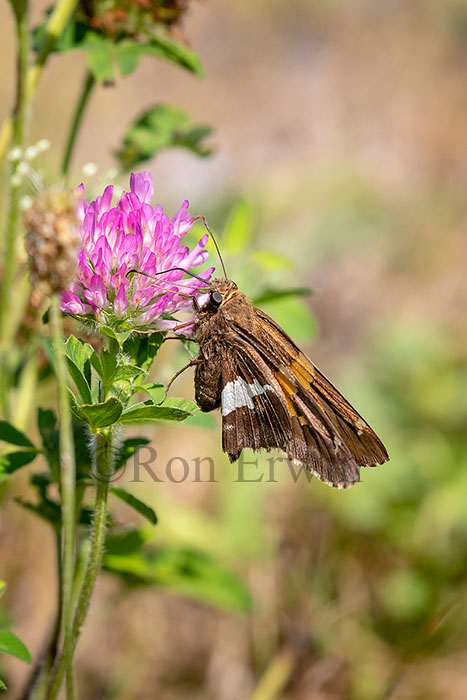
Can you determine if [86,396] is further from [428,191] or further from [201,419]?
[428,191]

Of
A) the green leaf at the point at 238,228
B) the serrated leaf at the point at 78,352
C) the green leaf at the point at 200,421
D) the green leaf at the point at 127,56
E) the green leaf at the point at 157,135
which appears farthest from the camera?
the green leaf at the point at 238,228

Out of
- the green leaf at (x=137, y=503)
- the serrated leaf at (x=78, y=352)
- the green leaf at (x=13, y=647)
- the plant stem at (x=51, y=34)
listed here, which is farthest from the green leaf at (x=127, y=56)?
the green leaf at (x=13, y=647)

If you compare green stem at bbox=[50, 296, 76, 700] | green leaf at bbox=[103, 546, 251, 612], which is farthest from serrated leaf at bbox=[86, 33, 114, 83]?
green leaf at bbox=[103, 546, 251, 612]

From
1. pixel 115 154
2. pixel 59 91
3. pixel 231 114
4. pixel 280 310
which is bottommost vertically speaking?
pixel 280 310

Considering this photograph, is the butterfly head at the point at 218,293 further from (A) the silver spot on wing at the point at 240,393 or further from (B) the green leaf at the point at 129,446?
(B) the green leaf at the point at 129,446

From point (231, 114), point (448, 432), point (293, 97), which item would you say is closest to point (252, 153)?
point (231, 114)

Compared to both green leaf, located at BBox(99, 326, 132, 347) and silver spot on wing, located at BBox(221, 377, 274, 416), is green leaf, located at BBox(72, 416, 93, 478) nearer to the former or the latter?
green leaf, located at BBox(99, 326, 132, 347)
